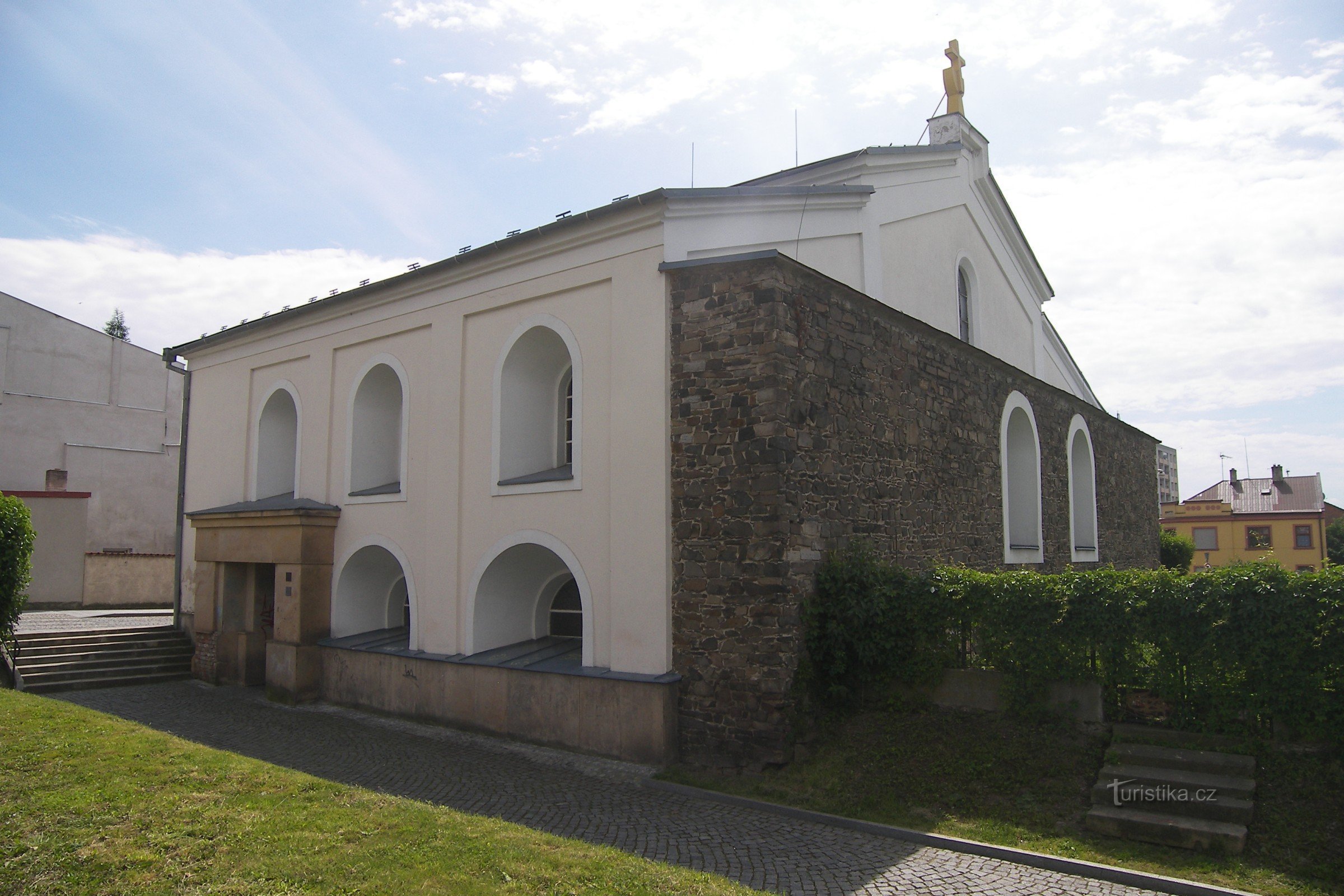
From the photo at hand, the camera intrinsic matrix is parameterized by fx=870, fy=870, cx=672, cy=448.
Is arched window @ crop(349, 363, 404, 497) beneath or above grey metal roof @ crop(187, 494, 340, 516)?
above

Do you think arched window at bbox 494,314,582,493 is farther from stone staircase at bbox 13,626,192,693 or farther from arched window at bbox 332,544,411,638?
stone staircase at bbox 13,626,192,693

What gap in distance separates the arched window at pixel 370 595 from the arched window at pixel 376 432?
1.17 m

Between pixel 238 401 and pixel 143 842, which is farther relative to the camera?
pixel 238 401

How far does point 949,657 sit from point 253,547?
12.0m

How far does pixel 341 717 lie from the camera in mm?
13148

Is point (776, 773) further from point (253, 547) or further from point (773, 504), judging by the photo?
point (253, 547)

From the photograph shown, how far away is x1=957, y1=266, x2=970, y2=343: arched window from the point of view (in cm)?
1543

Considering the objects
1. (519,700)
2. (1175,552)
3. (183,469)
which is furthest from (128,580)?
(1175,552)

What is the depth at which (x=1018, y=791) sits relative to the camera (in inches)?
312

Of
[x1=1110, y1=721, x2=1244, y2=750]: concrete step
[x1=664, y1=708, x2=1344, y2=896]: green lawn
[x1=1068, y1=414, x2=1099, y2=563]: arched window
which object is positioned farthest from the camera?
[x1=1068, y1=414, x2=1099, y2=563]: arched window

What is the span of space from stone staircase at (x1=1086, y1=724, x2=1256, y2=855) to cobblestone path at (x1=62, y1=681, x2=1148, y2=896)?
2.65 feet

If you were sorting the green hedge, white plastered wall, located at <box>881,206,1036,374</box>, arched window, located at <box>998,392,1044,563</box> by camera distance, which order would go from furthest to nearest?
arched window, located at <box>998,392,1044,563</box>, white plastered wall, located at <box>881,206,1036,374</box>, the green hedge

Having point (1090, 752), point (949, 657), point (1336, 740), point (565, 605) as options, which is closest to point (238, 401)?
point (565, 605)

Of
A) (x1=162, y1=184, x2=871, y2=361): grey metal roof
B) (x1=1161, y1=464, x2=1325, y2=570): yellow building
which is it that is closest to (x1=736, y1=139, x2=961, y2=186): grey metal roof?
(x1=162, y1=184, x2=871, y2=361): grey metal roof
